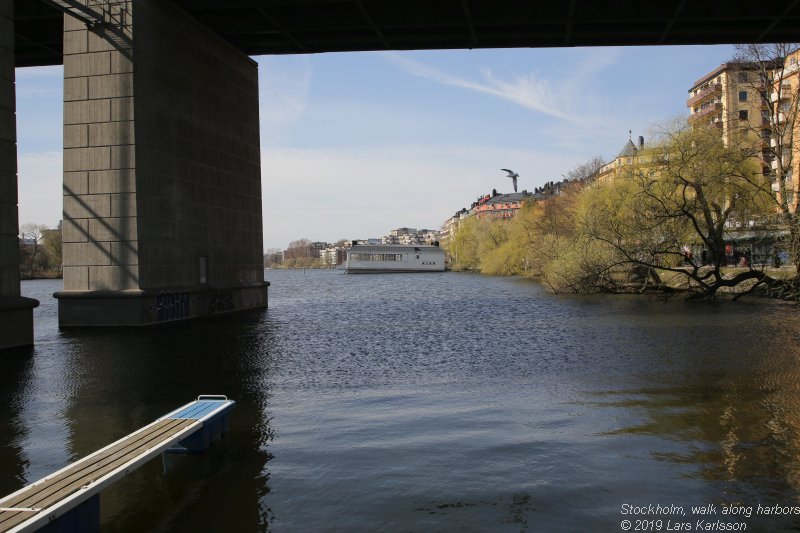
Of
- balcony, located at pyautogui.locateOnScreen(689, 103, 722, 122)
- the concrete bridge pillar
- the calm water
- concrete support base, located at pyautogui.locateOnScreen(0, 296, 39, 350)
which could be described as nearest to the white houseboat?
balcony, located at pyautogui.locateOnScreen(689, 103, 722, 122)

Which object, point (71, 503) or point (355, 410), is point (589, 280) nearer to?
point (355, 410)

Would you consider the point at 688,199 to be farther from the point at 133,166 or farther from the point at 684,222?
the point at 133,166

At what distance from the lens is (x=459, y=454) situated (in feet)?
29.1

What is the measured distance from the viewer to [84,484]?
238 inches

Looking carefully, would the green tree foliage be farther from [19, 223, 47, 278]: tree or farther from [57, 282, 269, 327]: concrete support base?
[57, 282, 269, 327]: concrete support base

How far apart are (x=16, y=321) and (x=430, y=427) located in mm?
16554

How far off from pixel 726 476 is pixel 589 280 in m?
40.4

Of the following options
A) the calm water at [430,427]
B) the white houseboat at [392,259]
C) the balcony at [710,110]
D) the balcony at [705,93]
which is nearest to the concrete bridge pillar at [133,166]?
the calm water at [430,427]

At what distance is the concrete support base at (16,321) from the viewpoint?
2005cm

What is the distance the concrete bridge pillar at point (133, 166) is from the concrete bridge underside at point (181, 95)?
0.19 ft

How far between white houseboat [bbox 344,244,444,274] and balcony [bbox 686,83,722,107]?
242 feet

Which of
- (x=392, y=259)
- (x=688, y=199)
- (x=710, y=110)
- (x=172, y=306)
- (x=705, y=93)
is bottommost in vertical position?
(x=172, y=306)

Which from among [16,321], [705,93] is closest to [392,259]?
[705,93]

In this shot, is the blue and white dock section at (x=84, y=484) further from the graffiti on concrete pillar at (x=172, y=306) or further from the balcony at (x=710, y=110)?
the balcony at (x=710, y=110)
